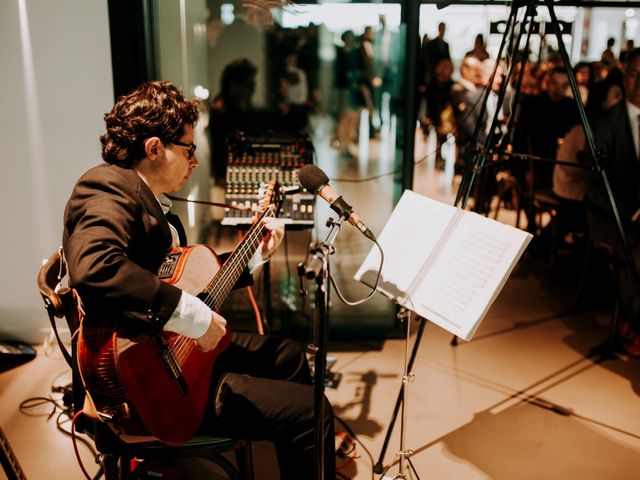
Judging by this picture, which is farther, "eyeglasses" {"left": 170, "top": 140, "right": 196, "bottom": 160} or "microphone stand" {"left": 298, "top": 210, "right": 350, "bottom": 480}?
"eyeglasses" {"left": 170, "top": 140, "right": 196, "bottom": 160}

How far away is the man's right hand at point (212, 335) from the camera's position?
1.60 metres

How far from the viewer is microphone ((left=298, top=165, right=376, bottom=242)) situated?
5.16ft

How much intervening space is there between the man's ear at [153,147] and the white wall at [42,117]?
132cm

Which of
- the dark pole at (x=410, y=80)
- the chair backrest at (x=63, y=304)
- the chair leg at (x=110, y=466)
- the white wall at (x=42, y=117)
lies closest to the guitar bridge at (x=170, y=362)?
the chair backrest at (x=63, y=304)

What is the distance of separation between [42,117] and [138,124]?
1457 millimetres

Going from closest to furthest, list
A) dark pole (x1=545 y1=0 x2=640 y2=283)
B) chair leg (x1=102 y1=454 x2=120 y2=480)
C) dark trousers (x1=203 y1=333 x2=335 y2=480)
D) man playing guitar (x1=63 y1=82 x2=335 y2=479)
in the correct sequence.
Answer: man playing guitar (x1=63 y1=82 x2=335 y2=479)
dark trousers (x1=203 y1=333 x2=335 y2=480)
chair leg (x1=102 y1=454 x2=120 y2=480)
dark pole (x1=545 y1=0 x2=640 y2=283)

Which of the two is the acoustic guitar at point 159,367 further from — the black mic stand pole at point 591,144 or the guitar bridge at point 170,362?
the black mic stand pole at point 591,144

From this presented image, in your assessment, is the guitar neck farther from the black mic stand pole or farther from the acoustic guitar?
the black mic stand pole

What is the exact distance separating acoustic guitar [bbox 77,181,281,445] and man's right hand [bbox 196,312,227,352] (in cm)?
8

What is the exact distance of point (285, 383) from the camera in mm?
1841

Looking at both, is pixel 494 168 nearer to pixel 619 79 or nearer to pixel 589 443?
pixel 589 443

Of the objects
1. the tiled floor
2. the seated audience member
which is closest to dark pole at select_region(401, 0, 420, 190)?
the tiled floor

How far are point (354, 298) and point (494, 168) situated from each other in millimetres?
1196

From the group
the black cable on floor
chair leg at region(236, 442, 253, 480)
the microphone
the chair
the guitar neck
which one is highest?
the microphone
